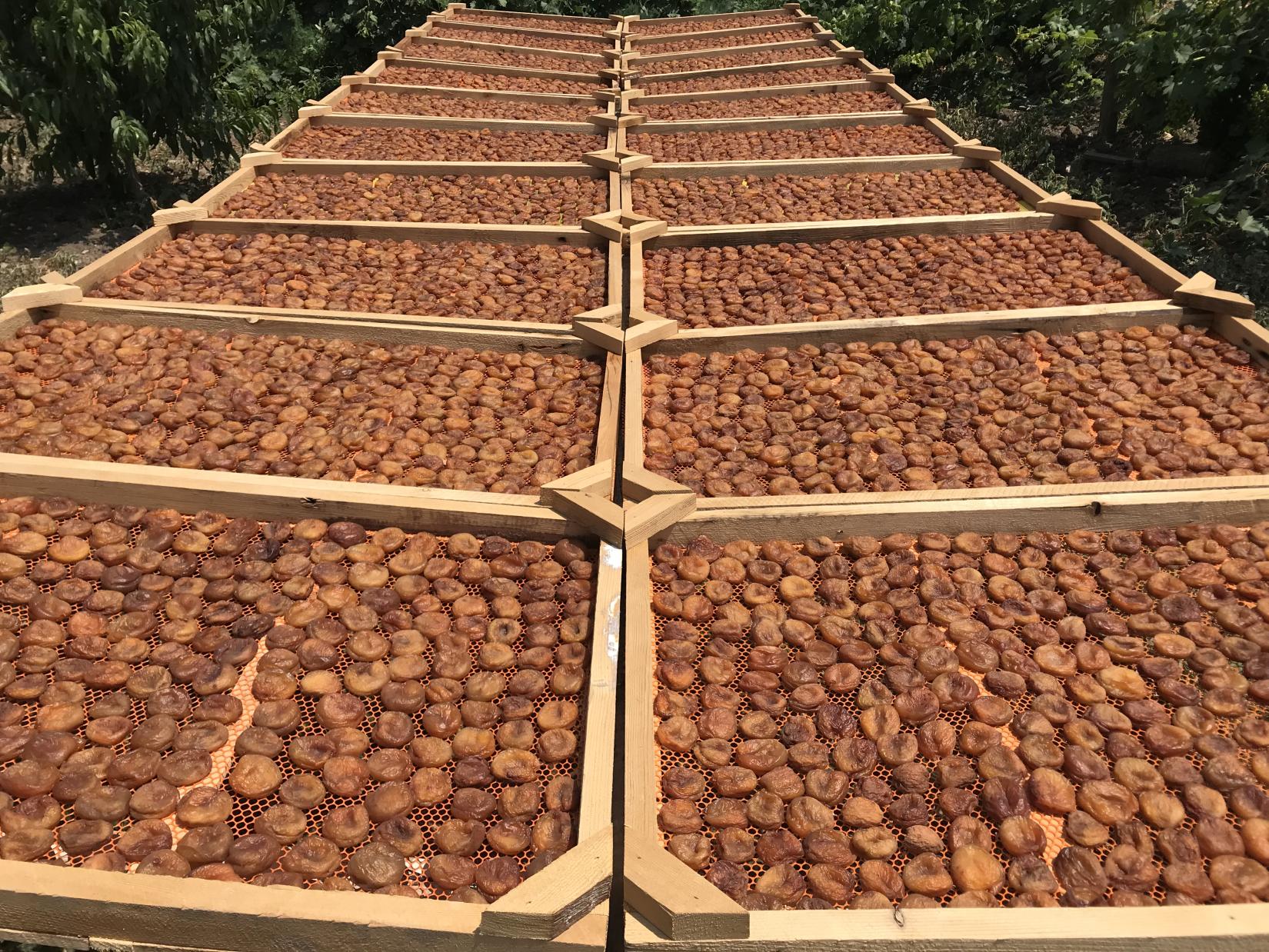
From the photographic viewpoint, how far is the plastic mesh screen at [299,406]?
2.67m

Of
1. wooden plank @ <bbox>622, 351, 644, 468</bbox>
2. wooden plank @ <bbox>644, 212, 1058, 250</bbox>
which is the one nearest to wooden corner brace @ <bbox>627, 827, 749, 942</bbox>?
wooden plank @ <bbox>622, 351, 644, 468</bbox>

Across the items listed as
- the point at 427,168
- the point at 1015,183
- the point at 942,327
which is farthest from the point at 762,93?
the point at 942,327

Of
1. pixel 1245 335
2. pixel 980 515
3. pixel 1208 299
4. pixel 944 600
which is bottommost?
pixel 944 600

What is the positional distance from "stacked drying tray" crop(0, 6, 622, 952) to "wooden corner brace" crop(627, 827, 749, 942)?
2.6 inches

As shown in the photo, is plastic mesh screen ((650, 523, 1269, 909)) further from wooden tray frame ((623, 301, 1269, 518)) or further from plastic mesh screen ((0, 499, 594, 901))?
wooden tray frame ((623, 301, 1269, 518))

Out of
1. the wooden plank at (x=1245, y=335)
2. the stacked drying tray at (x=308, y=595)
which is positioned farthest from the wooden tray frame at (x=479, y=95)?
the wooden plank at (x=1245, y=335)

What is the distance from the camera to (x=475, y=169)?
16.9 feet

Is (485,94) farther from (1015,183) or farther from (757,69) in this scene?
(1015,183)

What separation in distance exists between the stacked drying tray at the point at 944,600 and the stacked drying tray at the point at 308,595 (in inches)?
10.0

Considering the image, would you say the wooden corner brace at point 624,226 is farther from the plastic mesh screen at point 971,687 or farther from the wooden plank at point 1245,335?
the wooden plank at point 1245,335

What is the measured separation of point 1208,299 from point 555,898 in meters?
3.65

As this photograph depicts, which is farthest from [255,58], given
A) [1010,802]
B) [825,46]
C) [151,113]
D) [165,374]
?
[1010,802]

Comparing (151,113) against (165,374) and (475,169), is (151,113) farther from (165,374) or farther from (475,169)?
(165,374)

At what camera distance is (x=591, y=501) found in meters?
2.30
